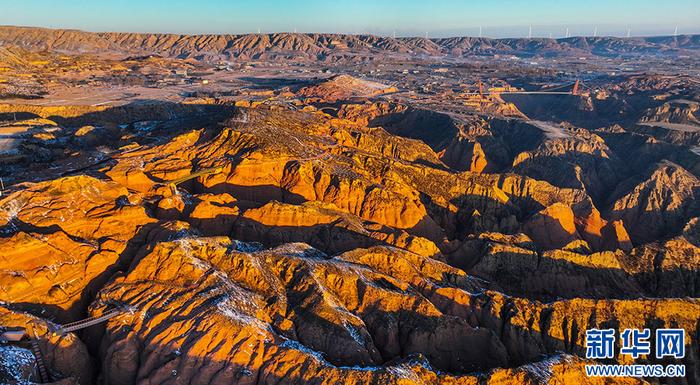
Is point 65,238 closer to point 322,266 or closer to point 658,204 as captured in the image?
point 322,266

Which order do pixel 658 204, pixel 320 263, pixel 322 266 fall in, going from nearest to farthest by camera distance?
pixel 322 266
pixel 320 263
pixel 658 204

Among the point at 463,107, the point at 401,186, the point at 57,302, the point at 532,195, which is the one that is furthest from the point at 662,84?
the point at 57,302

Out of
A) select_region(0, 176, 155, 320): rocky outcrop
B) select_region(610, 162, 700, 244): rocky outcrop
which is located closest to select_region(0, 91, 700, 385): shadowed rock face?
select_region(0, 176, 155, 320): rocky outcrop

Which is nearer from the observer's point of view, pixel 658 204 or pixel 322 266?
pixel 322 266

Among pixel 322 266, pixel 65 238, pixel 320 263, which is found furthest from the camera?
pixel 65 238

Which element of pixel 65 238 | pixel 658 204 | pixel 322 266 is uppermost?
pixel 65 238

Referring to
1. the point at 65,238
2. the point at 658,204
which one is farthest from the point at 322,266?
the point at 658,204

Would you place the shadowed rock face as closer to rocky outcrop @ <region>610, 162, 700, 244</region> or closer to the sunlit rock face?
the sunlit rock face

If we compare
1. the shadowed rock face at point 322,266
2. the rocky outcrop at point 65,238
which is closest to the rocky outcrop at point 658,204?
the shadowed rock face at point 322,266
